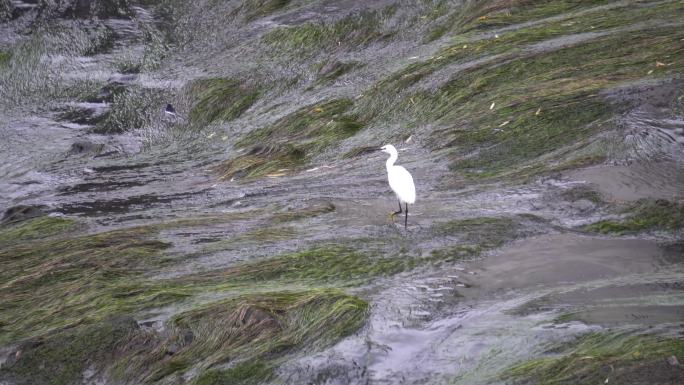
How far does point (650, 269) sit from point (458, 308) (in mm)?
1448

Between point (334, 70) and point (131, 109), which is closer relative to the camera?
point (334, 70)

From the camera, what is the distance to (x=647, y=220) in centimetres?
717

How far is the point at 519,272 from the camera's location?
21.7 feet

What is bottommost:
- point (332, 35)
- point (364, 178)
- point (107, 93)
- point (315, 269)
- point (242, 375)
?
point (242, 375)

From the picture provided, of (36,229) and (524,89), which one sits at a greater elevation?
(524,89)

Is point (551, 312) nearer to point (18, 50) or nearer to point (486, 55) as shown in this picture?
point (486, 55)

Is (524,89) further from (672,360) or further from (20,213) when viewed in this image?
(20,213)

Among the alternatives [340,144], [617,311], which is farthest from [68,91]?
[617,311]

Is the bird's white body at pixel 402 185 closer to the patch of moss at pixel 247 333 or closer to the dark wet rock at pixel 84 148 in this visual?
the patch of moss at pixel 247 333

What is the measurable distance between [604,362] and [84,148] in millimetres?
9279

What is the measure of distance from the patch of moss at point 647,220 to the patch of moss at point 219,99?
6769 millimetres

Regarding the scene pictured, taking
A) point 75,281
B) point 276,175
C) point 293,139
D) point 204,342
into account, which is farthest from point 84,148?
point 204,342

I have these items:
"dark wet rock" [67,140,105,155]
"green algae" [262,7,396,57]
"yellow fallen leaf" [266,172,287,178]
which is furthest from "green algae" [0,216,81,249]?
"green algae" [262,7,396,57]

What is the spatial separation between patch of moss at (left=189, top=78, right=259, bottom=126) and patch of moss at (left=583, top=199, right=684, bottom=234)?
6.77 m
